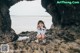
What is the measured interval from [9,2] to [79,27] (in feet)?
3.32

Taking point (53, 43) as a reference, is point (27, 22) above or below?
above

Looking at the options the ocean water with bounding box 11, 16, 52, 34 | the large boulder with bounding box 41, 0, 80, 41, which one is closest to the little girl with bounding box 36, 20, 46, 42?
the ocean water with bounding box 11, 16, 52, 34

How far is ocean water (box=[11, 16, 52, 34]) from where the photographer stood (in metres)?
2.88

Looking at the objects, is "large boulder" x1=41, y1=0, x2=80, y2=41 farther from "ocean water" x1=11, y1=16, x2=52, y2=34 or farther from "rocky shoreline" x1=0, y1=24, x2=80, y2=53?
"ocean water" x1=11, y1=16, x2=52, y2=34

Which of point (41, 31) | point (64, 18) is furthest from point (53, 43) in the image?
point (64, 18)

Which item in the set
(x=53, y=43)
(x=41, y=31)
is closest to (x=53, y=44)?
(x=53, y=43)

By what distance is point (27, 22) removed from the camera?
9.50 ft

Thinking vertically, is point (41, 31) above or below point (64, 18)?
below

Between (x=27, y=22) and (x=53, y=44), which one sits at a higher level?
(x=27, y=22)

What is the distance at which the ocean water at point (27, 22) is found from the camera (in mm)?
2881

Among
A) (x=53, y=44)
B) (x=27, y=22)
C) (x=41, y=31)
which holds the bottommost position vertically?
(x=53, y=44)

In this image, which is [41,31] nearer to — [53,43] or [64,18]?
[53,43]

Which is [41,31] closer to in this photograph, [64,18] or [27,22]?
[27,22]

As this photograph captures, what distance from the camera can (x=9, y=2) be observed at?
294 centimetres
